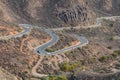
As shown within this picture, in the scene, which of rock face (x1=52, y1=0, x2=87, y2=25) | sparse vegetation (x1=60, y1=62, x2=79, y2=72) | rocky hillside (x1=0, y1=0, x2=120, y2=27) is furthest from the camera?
rock face (x1=52, y1=0, x2=87, y2=25)

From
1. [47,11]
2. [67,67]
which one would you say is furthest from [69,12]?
[67,67]

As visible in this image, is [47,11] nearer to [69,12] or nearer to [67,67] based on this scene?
[69,12]

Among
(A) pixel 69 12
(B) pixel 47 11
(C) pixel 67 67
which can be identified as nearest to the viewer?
(C) pixel 67 67

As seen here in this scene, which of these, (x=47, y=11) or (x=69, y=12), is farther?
(x=47, y=11)

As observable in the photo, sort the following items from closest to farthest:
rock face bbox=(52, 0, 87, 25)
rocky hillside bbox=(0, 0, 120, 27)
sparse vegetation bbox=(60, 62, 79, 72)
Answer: sparse vegetation bbox=(60, 62, 79, 72), rocky hillside bbox=(0, 0, 120, 27), rock face bbox=(52, 0, 87, 25)

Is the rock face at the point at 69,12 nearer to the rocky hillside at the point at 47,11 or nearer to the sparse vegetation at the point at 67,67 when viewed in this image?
the rocky hillside at the point at 47,11

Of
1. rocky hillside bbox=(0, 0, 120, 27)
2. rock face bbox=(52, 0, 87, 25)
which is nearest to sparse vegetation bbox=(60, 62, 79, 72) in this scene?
rocky hillside bbox=(0, 0, 120, 27)

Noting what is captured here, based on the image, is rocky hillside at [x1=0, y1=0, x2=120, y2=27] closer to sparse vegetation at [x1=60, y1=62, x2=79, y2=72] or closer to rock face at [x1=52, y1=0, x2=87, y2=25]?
rock face at [x1=52, y1=0, x2=87, y2=25]

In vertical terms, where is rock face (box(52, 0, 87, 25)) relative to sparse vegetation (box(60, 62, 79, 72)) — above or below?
above

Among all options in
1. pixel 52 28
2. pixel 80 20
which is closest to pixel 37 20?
pixel 52 28

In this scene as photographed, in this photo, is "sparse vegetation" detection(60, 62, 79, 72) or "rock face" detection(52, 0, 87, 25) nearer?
"sparse vegetation" detection(60, 62, 79, 72)

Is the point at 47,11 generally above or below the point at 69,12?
above
